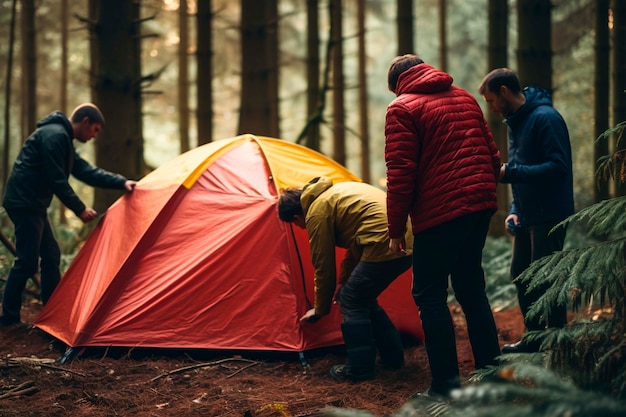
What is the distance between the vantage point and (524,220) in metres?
4.94

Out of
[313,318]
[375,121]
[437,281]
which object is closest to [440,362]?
[437,281]

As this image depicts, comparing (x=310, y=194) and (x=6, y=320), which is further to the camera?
(x=6, y=320)

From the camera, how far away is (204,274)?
17.9 feet

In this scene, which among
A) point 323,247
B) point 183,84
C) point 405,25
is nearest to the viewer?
point 323,247

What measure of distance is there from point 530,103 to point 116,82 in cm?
434

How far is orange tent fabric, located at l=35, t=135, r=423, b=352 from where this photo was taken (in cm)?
534

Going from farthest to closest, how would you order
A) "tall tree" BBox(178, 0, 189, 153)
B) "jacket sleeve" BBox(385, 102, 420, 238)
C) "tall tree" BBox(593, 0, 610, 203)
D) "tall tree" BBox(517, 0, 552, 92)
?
"tall tree" BBox(178, 0, 189, 153) < "tall tree" BBox(593, 0, 610, 203) < "tall tree" BBox(517, 0, 552, 92) < "jacket sleeve" BBox(385, 102, 420, 238)

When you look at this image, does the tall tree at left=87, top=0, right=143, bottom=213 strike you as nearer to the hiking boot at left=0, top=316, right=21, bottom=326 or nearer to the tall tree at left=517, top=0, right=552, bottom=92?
the hiking boot at left=0, top=316, right=21, bottom=326

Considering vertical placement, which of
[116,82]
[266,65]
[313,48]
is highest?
[313,48]


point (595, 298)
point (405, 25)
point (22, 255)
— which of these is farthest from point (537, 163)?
point (405, 25)

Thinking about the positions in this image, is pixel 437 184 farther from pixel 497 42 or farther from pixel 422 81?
pixel 497 42

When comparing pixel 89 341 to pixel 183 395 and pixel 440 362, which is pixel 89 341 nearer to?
pixel 183 395

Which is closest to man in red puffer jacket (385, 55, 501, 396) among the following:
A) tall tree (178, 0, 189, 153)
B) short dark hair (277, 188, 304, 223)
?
short dark hair (277, 188, 304, 223)

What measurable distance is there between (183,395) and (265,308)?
1.06 m
